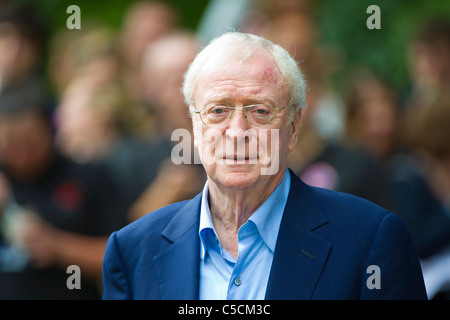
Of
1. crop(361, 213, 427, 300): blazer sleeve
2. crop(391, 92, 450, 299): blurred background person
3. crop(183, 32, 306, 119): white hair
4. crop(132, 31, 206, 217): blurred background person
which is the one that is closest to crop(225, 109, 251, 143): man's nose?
crop(183, 32, 306, 119): white hair

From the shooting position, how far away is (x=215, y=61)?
261 cm

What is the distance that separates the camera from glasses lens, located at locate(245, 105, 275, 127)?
2584 mm

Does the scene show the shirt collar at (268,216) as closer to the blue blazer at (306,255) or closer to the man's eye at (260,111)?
the blue blazer at (306,255)

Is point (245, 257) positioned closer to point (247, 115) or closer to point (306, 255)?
point (306, 255)

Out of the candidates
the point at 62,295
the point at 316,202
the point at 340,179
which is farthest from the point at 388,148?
the point at 316,202

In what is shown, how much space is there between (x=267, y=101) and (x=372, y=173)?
2.41 metres

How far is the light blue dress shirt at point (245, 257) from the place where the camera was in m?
2.58

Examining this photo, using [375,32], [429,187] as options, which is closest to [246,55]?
[429,187]

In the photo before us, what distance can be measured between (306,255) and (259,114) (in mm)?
499

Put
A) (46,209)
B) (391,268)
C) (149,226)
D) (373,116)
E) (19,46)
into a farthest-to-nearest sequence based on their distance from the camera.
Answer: (19,46) → (373,116) → (46,209) → (149,226) → (391,268)

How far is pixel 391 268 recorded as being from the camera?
8.30 ft

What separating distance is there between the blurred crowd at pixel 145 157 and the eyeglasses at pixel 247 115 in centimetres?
145

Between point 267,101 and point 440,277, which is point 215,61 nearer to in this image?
point 267,101

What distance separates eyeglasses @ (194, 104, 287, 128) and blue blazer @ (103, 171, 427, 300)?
0.97ft
